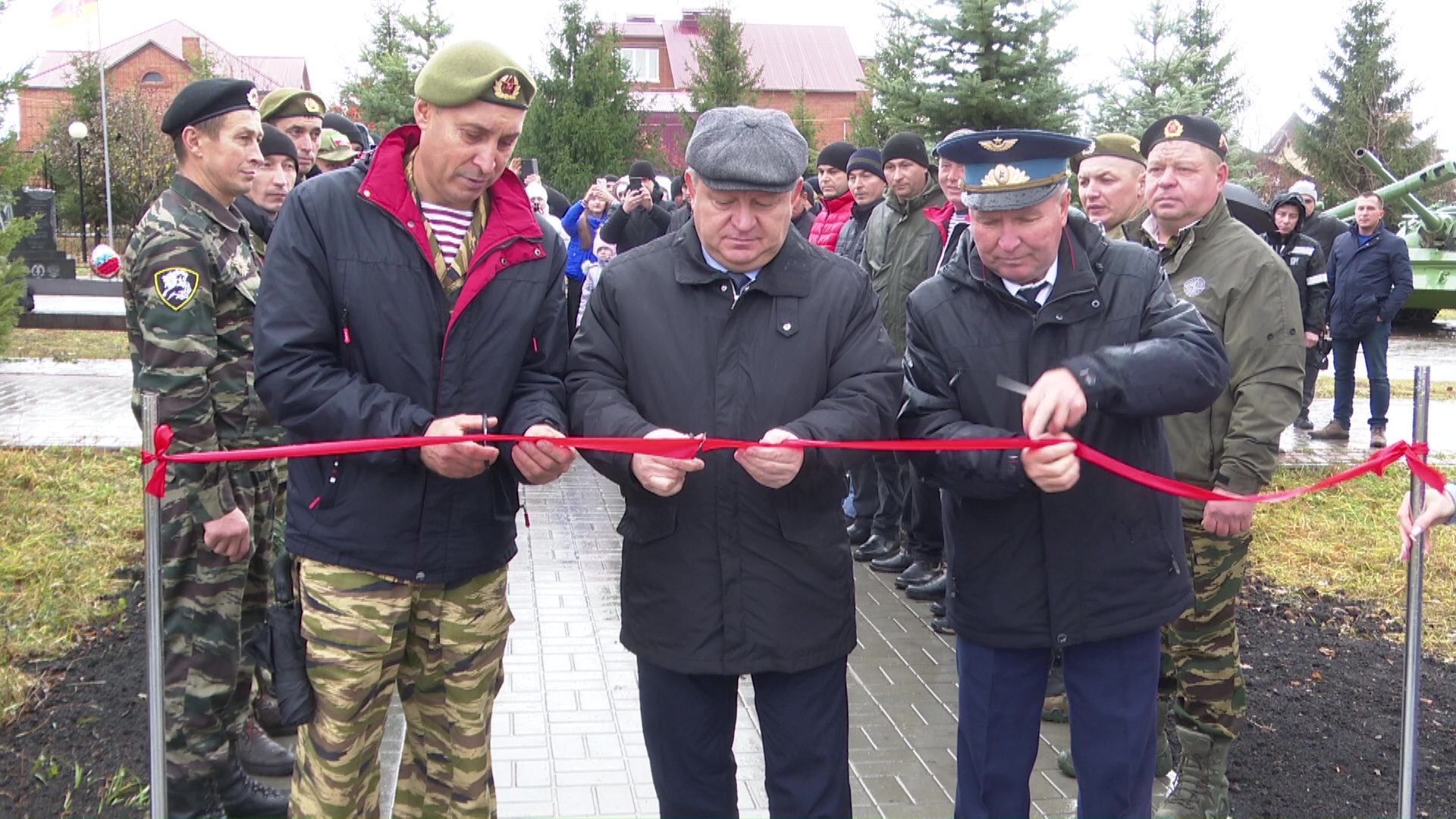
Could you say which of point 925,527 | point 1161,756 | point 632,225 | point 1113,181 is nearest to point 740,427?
point 1161,756

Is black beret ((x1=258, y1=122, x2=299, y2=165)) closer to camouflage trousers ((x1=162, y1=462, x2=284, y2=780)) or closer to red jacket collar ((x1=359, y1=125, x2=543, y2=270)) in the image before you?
camouflage trousers ((x1=162, y1=462, x2=284, y2=780))

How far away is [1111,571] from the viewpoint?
3070mm

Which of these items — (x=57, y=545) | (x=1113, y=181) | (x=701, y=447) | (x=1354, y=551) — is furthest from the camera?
(x=1354, y=551)

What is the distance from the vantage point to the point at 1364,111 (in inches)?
1547

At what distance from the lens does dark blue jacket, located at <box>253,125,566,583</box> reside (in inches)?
117

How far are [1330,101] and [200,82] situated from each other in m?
43.3

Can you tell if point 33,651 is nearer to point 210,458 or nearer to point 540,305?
point 210,458

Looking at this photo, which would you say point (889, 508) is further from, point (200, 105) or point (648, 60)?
point (648, 60)

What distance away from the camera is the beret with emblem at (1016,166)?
3023 millimetres

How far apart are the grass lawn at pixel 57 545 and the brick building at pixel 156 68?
35.3 metres

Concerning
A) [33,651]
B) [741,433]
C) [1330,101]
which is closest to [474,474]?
[741,433]

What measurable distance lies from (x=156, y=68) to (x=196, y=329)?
7345 centimetres

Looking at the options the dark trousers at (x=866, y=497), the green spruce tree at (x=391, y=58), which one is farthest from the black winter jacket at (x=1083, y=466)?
the green spruce tree at (x=391, y=58)

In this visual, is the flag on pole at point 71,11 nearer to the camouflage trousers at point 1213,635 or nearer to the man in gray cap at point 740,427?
the man in gray cap at point 740,427
